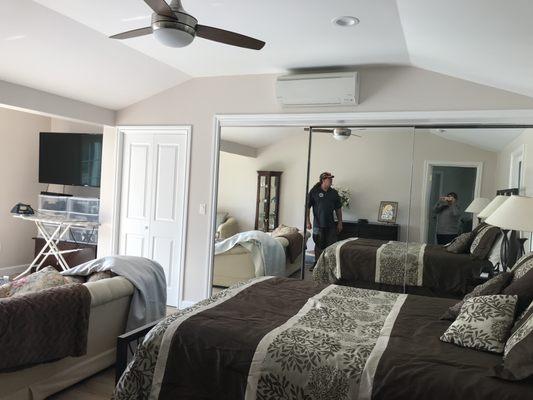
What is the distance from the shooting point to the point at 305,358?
1.82m

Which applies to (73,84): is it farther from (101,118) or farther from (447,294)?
(447,294)

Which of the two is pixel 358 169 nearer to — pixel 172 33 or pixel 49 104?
pixel 172 33

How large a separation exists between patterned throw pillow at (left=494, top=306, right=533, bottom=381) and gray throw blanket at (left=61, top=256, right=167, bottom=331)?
2.42 metres

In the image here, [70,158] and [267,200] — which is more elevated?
[70,158]

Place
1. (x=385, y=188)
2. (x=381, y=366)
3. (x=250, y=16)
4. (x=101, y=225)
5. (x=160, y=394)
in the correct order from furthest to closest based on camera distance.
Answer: (x=101, y=225) < (x=385, y=188) < (x=250, y=16) < (x=160, y=394) < (x=381, y=366)

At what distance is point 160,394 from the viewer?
198 centimetres

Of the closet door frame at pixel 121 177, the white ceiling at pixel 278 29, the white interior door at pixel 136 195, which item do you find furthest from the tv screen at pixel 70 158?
the white ceiling at pixel 278 29

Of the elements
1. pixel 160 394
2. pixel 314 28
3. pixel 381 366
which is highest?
pixel 314 28

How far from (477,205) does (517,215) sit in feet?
3.57

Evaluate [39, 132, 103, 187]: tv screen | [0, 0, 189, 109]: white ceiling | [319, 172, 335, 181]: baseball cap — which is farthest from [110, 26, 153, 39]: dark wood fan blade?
[39, 132, 103, 187]: tv screen

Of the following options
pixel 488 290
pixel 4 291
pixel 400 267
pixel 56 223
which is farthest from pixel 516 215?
pixel 56 223

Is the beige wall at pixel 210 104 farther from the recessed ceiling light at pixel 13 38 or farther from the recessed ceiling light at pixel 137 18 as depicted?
the recessed ceiling light at pixel 13 38

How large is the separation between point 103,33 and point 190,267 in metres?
2.54

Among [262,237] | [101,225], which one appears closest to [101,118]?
[101,225]
